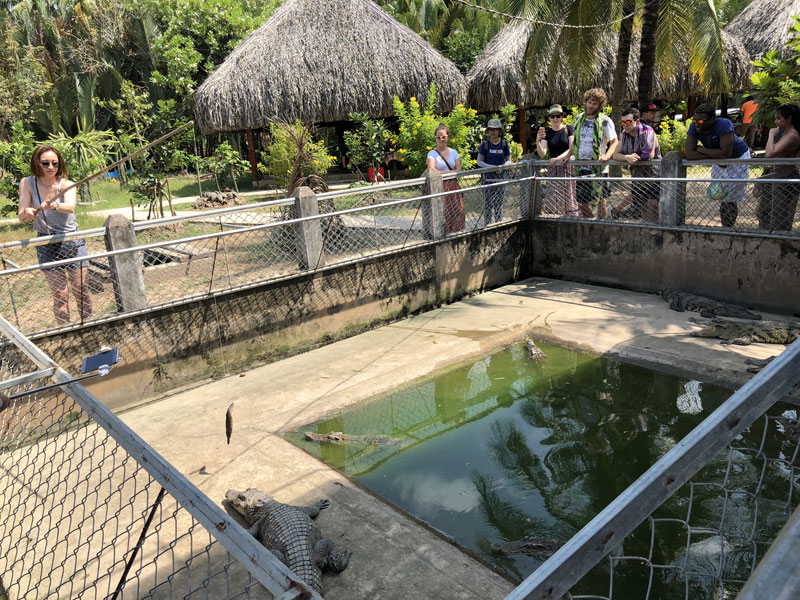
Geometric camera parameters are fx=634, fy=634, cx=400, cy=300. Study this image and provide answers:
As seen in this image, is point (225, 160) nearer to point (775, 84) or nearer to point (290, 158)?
point (290, 158)

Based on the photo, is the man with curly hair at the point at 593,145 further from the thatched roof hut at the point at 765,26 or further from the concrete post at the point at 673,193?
the thatched roof hut at the point at 765,26

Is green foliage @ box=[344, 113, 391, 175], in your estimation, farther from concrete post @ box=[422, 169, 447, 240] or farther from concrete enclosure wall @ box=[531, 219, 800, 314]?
concrete post @ box=[422, 169, 447, 240]

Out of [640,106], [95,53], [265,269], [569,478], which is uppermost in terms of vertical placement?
[95,53]

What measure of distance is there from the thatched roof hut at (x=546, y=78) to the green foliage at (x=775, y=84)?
7.51 metres

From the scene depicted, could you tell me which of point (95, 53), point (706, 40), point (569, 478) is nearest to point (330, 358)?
point (569, 478)

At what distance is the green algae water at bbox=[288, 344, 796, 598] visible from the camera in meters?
3.22

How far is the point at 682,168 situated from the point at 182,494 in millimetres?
6354

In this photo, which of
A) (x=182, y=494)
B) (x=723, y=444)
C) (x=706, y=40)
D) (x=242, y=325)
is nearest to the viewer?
(x=723, y=444)

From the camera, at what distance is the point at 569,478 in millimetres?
3832

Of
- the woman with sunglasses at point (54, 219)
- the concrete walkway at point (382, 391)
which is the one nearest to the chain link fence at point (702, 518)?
the concrete walkway at point (382, 391)

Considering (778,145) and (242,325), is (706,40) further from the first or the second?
(242,325)

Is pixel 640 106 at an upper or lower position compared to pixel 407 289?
upper

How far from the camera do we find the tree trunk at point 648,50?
8234mm

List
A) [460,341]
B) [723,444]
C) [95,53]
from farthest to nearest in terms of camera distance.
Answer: [95,53]
[460,341]
[723,444]
